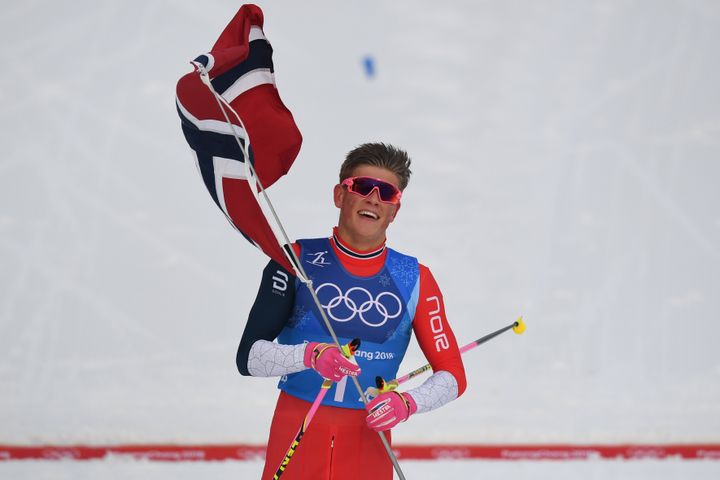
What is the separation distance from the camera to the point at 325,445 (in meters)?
2.19

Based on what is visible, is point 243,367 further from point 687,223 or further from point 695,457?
point 687,223

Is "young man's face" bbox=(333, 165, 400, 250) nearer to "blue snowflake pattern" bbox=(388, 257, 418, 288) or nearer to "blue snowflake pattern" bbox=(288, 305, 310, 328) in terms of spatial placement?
"blue snowflake pattern" bbox=(388, 257, 418, 288)

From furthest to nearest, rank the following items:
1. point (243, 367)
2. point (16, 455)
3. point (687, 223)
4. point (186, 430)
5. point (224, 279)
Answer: point (687, 223) → point (224, 279) → point (186, 430) → point (16, 455) → point (243, 367)

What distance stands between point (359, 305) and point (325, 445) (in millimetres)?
390

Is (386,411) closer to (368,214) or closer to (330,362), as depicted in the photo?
(330,362)

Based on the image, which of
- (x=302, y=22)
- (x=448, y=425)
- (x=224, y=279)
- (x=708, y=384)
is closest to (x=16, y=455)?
(x=224, y=279)

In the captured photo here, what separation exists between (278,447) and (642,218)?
16.6 feet

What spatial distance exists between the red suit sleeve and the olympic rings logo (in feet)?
0.29

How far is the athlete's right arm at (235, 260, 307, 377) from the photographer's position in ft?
6.86

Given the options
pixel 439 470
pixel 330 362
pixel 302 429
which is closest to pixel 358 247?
pixel 330 362

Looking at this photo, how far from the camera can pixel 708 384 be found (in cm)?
595

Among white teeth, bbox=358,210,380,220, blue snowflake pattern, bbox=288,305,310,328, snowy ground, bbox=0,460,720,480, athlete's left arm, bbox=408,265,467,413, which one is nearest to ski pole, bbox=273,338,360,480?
blue snowflake pattern, bbox=288,305,310,328

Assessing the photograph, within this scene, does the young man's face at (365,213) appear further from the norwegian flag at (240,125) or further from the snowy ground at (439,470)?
the snowy ground at (439,470)

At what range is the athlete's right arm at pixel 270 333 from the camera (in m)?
2.09
